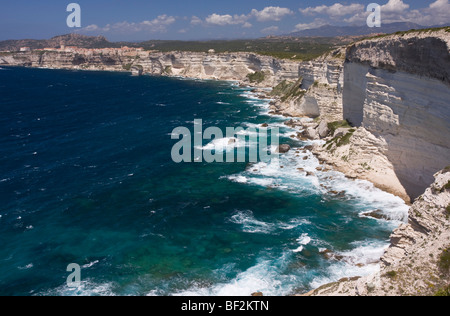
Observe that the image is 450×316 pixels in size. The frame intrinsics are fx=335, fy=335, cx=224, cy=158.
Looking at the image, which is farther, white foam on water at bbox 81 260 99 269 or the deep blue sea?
white foam on water at bbox 81 260 99 269

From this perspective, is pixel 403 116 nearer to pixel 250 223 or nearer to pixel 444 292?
pixel 250 223

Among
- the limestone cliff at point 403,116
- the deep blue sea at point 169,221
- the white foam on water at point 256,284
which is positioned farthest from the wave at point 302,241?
the limestone cliff at point 403,116

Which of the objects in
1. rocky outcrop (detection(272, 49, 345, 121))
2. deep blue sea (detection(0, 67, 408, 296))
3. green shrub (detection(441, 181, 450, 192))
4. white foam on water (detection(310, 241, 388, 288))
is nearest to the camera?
green shrub (detection(441, 181, 450, 192))

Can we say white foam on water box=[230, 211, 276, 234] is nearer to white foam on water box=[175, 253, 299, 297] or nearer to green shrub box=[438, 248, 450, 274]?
white foam on water box=[175, 253, 299, 297]

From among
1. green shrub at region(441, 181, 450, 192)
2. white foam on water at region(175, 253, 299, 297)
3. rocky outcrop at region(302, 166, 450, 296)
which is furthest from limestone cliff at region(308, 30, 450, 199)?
white foam on water at region(175, 253, 299, 297)

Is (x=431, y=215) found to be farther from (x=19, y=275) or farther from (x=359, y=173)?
(x=19, y=275)
